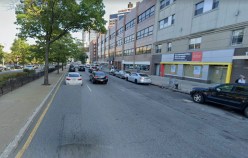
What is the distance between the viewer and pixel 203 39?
771 inches

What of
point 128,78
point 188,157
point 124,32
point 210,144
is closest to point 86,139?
point 188,157

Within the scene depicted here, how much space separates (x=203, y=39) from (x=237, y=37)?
4043 mm

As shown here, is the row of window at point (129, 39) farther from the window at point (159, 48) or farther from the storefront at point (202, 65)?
the storefront at point (202, 65)

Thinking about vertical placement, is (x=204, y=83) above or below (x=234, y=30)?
below

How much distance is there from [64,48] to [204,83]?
24786mm

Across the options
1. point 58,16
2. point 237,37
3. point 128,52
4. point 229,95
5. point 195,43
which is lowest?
point 229,95

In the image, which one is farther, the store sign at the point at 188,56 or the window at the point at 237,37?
the store sign at the point at 188,56

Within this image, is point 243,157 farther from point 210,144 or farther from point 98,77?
point 98,77

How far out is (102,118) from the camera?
6.50 m

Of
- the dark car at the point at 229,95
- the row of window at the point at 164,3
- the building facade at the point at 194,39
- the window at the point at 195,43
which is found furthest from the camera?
the row of window at the point at 164,3

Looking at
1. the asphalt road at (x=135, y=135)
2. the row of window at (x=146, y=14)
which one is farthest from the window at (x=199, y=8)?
the asphalt road at (x=135, y=135)

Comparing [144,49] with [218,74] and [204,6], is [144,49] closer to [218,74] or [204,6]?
[204,6]

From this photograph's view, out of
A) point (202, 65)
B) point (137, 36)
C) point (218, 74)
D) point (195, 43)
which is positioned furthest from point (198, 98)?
point (137, 36)

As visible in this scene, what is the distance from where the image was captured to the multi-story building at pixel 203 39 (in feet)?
51.4
